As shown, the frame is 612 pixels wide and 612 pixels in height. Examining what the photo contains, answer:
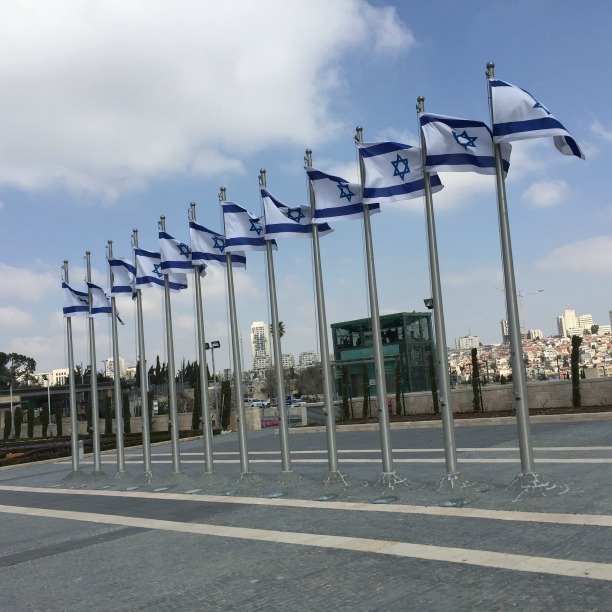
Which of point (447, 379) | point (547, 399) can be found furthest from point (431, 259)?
point (547, 399)

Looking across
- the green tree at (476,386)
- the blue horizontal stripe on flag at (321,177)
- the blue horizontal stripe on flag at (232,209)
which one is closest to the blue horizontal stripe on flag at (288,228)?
the blue horizontal stripe on flag at (321,177)

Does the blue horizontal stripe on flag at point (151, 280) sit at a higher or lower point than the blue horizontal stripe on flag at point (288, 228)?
lower

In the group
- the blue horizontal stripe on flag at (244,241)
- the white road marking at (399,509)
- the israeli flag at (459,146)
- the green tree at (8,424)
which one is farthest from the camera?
the green tree at (8,424)

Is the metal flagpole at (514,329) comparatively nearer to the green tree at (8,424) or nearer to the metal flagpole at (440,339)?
the metal flagpole at (440,339)

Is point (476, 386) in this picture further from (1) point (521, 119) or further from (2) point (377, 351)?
(1) point (521, 119)

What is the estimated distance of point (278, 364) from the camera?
14875 millimetres

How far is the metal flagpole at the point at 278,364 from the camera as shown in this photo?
1492 centimetres

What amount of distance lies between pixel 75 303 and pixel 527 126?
603 inches

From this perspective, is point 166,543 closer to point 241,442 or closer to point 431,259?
point 241,442

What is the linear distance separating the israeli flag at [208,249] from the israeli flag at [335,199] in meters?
3.61

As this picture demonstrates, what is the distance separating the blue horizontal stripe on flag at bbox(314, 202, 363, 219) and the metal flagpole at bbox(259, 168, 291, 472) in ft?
6.66

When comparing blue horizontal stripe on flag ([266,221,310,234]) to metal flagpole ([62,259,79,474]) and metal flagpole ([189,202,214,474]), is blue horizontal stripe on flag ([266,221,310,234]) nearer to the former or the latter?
metal flagpole ([189,202,214,474])

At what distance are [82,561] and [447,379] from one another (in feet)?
22.8

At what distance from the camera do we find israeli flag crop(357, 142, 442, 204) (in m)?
13.0
